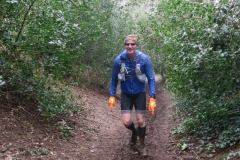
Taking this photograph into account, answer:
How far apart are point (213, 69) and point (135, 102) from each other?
161 cm

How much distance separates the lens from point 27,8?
19.6ft

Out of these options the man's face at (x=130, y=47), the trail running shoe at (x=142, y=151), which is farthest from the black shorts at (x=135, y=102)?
the man's face at (x=130, y=47)

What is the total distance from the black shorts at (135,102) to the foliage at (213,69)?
1027mm

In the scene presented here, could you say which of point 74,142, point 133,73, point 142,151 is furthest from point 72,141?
point 133,73

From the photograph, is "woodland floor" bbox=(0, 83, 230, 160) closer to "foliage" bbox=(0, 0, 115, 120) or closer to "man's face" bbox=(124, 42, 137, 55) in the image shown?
"foliage" bbox=(0, 0, 115, 120)

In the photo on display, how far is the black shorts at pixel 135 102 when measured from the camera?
582 cm

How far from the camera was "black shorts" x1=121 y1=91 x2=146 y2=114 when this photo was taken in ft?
19.1

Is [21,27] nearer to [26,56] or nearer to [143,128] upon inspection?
[26,56]

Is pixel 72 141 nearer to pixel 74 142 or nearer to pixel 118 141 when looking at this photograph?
pixel 74 142

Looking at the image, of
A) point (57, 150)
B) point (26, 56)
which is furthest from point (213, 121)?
point (26, 56)

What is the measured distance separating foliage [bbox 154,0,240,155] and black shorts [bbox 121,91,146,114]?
1027 millimetres

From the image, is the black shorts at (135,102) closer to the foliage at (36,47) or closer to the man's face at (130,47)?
the man's face at (130,47)

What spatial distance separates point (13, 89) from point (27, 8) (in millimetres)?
1896

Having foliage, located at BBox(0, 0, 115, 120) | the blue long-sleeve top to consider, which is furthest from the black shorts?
foliage, located at BBox(0, 0, 115, 120)
